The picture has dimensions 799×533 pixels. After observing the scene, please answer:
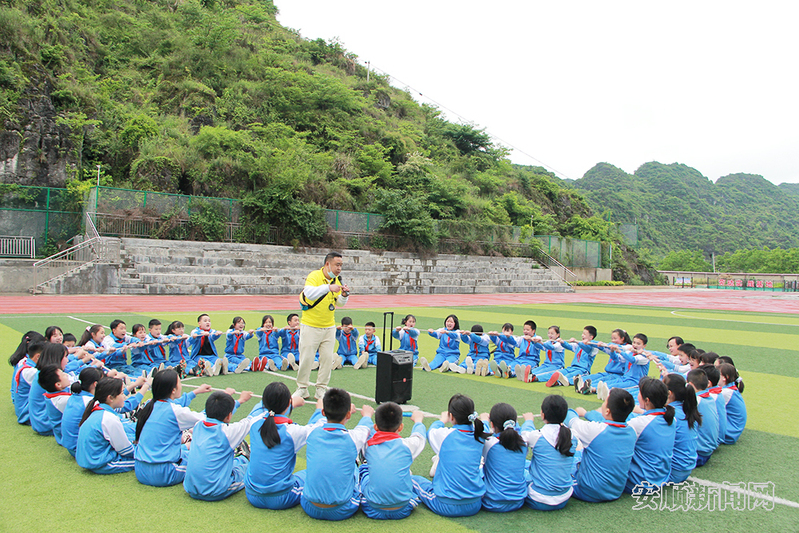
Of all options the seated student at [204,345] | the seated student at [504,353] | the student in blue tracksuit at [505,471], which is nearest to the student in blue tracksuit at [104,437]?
the student in blue tracksuit at [505,471]

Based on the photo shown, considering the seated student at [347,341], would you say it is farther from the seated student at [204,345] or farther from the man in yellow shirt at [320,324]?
the man in yellow shirt at [320,324]

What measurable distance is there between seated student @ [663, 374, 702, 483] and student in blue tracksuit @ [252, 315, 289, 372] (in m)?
6.66

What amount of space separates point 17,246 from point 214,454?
27.5 m

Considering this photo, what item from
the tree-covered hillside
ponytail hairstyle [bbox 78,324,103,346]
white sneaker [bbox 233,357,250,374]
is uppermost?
the tree-covered hillside

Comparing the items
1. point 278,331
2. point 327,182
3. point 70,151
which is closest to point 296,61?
point 327,182

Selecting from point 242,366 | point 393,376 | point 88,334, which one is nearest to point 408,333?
point 242,366

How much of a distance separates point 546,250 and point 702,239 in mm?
67031

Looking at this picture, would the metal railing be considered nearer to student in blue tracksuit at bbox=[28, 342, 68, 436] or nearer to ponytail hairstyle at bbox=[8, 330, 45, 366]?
ponytail hairstyle at bbox=[8, 330, 45, 366]

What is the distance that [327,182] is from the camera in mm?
33531

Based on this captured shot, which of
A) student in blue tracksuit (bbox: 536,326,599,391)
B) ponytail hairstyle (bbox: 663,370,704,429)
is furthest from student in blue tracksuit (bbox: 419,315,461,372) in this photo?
ponytail hairstyle (bbox: 663,370,704,429)

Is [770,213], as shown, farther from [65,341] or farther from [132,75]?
[65,341]

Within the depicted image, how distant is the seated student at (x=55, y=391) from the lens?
204 inches

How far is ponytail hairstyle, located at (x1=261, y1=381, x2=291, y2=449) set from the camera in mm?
4004

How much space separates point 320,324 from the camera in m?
7.00
